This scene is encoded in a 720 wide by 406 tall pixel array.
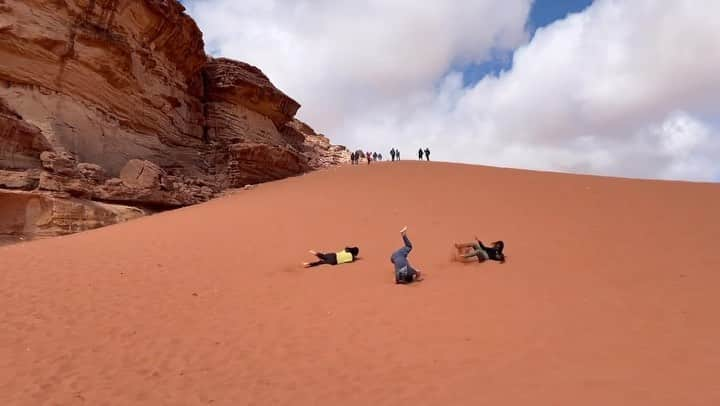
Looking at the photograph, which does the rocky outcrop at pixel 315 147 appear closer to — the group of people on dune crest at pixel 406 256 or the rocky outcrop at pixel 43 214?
the rocky outcrop at pixel 43 214

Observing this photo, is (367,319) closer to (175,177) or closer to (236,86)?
(175,177)

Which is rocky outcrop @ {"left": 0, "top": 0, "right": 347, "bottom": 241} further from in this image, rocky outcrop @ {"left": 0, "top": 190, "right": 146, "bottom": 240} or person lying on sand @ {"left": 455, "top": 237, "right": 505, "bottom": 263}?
person lying on sand @ {"left": 455, "top": 237, "right": 505, "bottom": 263}

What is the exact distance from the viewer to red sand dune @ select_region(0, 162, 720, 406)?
3.85 metres

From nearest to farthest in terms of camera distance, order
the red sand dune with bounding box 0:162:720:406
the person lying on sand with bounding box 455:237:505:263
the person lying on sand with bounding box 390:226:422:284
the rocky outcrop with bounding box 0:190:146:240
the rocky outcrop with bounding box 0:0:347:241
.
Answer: the red sand dune with bounding box 0:162:720:406
the person lying on sand with bounding box 390:226:422:284
the person lying on sand with bounding box 455:237:505:263
the rocky outcrop with bounding box 0:190:146:240
the rocky outcrop with bounding box 0:0:347:241

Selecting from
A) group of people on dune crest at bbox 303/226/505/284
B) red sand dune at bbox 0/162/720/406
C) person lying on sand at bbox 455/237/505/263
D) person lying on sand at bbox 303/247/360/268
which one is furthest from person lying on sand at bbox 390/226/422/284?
person lying on sand at bbox 303/247/360/268

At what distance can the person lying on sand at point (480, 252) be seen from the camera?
8055 millimetres

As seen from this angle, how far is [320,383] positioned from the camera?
4133 mm

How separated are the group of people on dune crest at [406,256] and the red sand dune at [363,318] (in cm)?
26

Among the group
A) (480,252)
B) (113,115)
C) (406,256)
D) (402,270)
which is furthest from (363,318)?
(113,115)

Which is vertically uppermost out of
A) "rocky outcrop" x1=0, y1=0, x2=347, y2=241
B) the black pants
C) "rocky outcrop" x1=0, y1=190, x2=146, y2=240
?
"rocky outcrop" x1=0, y1=0, x2=347, y2=241

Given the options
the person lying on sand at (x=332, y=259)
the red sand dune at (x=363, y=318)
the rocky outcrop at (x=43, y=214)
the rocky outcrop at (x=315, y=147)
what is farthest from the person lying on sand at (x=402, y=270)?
the rocky outcrop at (x=315, y=147)

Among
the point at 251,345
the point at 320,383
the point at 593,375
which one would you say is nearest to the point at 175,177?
the point at 251,345

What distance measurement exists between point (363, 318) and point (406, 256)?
196 centimetres

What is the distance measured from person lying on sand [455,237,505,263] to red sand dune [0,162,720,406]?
0.96 feet
